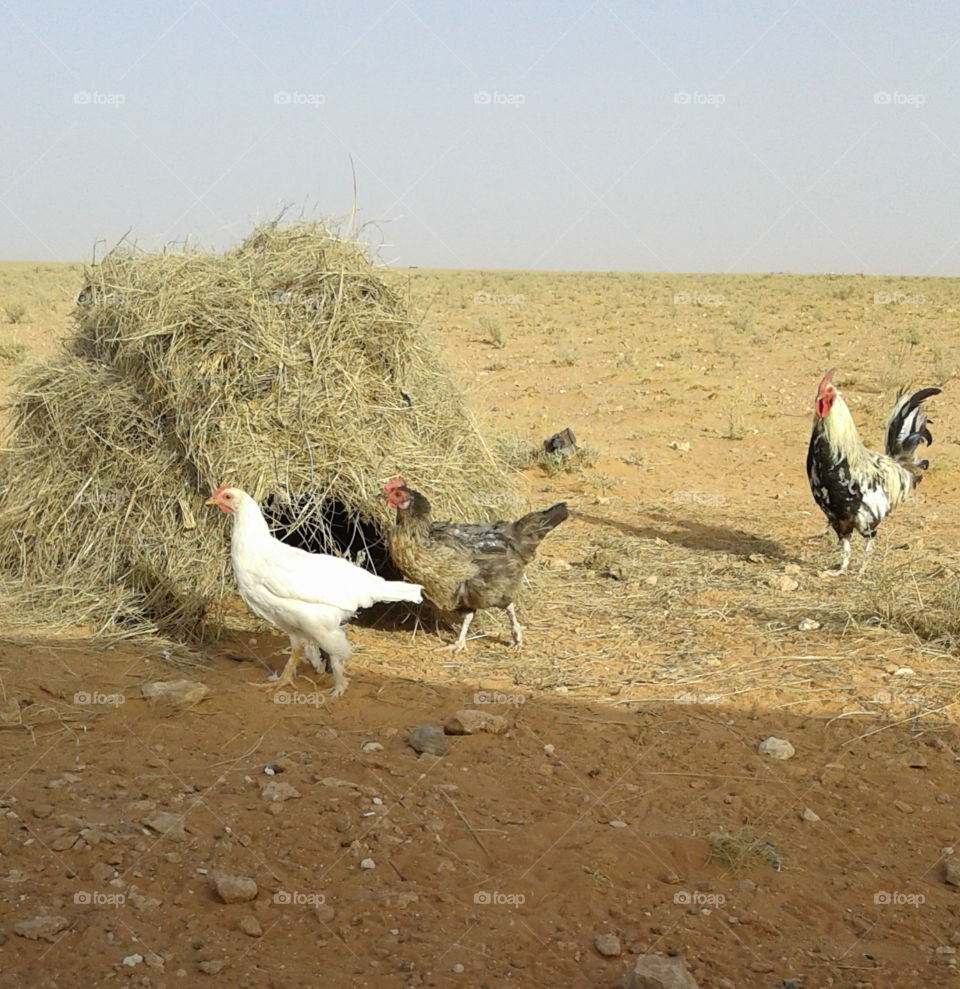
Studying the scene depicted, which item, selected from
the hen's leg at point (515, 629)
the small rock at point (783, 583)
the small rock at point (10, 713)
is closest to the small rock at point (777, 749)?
the hen's leg at point (515, 629)

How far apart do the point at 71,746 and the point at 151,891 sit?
4.39 ft

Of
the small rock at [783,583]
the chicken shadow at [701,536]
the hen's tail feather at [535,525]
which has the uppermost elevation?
the hen's tail feather at [535,525]

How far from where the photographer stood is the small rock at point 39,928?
2883mm

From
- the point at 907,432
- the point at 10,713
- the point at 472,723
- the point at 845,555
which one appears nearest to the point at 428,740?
the point at 472,723

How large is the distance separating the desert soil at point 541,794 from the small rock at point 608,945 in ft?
0.06

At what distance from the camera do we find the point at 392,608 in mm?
6625

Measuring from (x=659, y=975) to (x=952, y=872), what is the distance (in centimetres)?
146

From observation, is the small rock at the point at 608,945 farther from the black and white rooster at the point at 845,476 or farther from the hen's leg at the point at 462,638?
the black and white rooster at the point at 845,476

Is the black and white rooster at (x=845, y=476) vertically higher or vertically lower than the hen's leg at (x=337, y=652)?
higher

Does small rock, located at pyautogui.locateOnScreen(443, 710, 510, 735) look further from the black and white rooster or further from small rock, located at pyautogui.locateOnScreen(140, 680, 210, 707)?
the black and white rooster

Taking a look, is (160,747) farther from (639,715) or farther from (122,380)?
(122,380)

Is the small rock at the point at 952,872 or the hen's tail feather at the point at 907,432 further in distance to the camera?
the hen's tail feather at the point at 907,432

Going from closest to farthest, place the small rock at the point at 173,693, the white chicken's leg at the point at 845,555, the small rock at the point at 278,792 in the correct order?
the small rock at the point at 278,792 → the small rock at the point at 173,693 → the white chicken's leg at the point at 845,555

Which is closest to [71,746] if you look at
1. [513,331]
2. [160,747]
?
[160,747]
